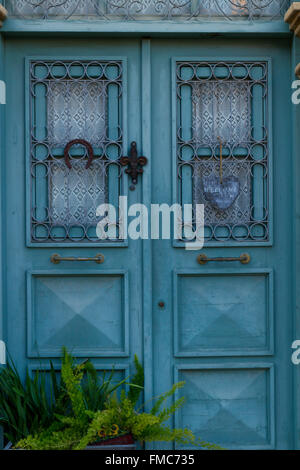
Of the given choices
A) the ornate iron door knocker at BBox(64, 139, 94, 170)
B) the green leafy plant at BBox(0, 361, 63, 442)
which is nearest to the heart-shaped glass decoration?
the ornate iron door knocker at BBox(64, 139, 94, 170)

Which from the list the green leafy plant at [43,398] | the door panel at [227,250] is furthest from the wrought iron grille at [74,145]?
the green leafy plant at [43,398]

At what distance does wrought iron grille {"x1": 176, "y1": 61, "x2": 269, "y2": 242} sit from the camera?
299cm

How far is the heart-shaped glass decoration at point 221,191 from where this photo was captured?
9.78ft

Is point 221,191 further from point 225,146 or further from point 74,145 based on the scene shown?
point 74,145

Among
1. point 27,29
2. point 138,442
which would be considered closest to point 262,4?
point 27,29

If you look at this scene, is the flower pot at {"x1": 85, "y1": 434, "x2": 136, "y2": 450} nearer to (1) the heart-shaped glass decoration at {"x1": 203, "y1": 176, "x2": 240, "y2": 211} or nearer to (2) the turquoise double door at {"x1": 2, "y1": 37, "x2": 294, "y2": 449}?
(2) the turquoise double door at {"x1": 2, "y1": 37, "x2": 294, "y2": 449}

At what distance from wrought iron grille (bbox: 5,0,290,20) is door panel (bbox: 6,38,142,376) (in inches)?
5.6

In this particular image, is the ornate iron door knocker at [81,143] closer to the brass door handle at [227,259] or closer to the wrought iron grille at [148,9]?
the wrought iron grille at [148,9]

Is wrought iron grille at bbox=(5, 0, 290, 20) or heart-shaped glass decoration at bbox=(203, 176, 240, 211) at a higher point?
wrought iron grille at bbox=(5, 0, 290, 20)

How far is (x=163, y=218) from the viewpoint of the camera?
117 inches

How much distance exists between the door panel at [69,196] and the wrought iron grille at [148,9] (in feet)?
0.46

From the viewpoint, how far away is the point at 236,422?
9.82 feet

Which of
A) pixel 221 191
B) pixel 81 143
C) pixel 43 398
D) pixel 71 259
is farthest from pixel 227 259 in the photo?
pixel 43 398
